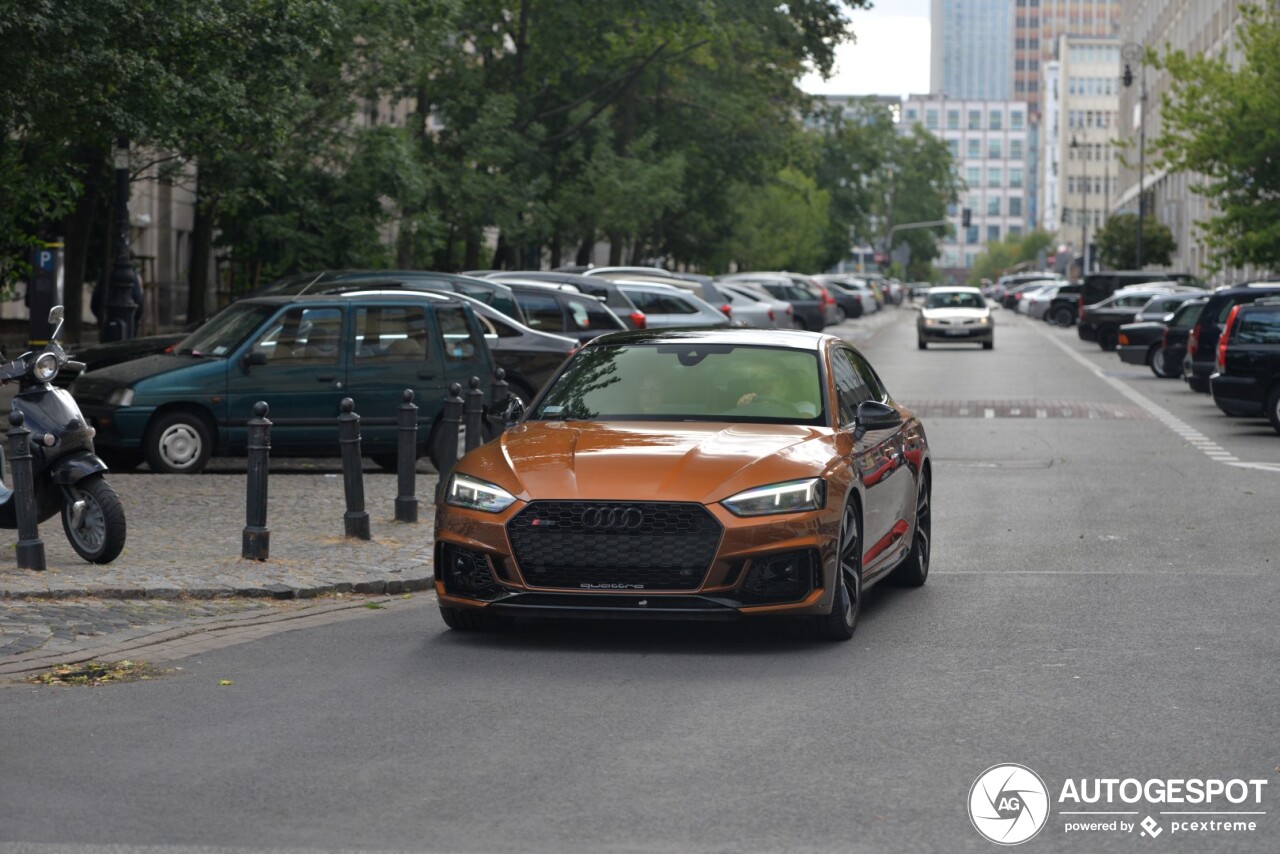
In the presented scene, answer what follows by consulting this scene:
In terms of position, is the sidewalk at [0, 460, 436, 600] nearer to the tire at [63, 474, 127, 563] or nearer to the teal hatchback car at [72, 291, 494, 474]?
the tire at [63, 474, 127, 563]

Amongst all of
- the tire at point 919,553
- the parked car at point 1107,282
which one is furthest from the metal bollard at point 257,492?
the parked car at point 1107,282

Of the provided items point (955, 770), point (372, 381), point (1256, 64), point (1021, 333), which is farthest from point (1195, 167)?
point (955, 770)

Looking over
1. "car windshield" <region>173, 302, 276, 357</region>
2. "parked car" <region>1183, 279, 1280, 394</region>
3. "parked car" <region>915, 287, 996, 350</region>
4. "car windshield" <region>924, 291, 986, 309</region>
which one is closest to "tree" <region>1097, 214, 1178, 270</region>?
"car windshield" <region>924, 291, 986, 309</region>

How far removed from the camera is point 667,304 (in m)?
34.0

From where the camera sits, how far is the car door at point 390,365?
57.3 feet

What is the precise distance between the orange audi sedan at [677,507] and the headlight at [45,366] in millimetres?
2901

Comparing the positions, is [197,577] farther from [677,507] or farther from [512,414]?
[677,507]

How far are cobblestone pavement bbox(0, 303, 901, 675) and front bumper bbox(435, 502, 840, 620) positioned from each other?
51.1 inches

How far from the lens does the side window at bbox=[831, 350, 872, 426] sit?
33.1 feet

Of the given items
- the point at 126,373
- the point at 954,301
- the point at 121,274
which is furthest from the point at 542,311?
the point at 954,301

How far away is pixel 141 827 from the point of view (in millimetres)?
5754

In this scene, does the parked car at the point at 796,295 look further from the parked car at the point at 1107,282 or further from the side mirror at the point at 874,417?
the side mirror at the point at 874,417

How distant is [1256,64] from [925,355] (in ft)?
36.4

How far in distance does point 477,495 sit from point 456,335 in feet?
29.8
